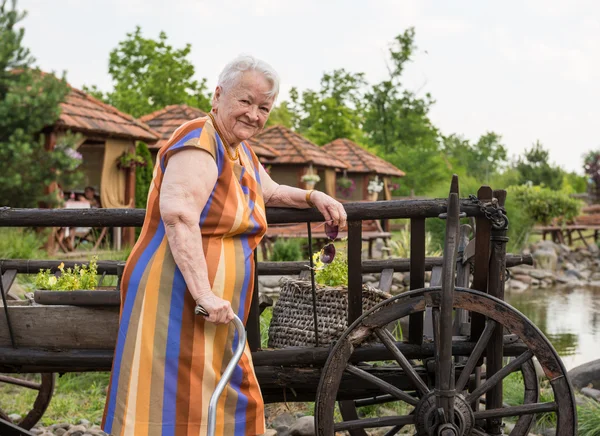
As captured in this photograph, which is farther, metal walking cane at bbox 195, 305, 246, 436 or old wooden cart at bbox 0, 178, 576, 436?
old wooden cart at bbox 0, 178, 576, 436

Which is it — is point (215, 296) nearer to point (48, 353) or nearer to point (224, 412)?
point (224, 412)

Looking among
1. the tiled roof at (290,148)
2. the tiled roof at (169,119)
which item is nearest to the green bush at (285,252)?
the tiled roof at (169,119)

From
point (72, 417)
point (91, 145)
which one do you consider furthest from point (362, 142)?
point (72, 417)

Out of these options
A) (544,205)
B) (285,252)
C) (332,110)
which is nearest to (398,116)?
(332,110)

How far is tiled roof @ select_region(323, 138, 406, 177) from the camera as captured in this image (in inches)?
1033

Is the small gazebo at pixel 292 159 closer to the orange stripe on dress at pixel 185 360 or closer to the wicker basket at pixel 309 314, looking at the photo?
the wicker basket at pixel 309 314

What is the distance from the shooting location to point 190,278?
2439mm

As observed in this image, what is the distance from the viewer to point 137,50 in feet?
122

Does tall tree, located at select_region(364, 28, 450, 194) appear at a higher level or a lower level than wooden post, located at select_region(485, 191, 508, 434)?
higher

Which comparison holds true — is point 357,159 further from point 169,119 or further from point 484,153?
point 484,153

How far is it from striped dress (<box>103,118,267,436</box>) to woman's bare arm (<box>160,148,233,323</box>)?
78 millimetres

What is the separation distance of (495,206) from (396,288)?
11606mm

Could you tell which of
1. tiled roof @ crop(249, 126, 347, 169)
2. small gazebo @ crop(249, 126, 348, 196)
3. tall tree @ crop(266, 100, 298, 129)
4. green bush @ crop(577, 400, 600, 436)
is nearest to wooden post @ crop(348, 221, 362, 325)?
green bush @ crop(577, 400, 600, 436)

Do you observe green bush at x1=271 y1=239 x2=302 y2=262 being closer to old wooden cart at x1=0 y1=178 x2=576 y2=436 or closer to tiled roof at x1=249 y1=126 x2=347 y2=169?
tiled roof at x1=249 y1=126 x2=347 y2=169
